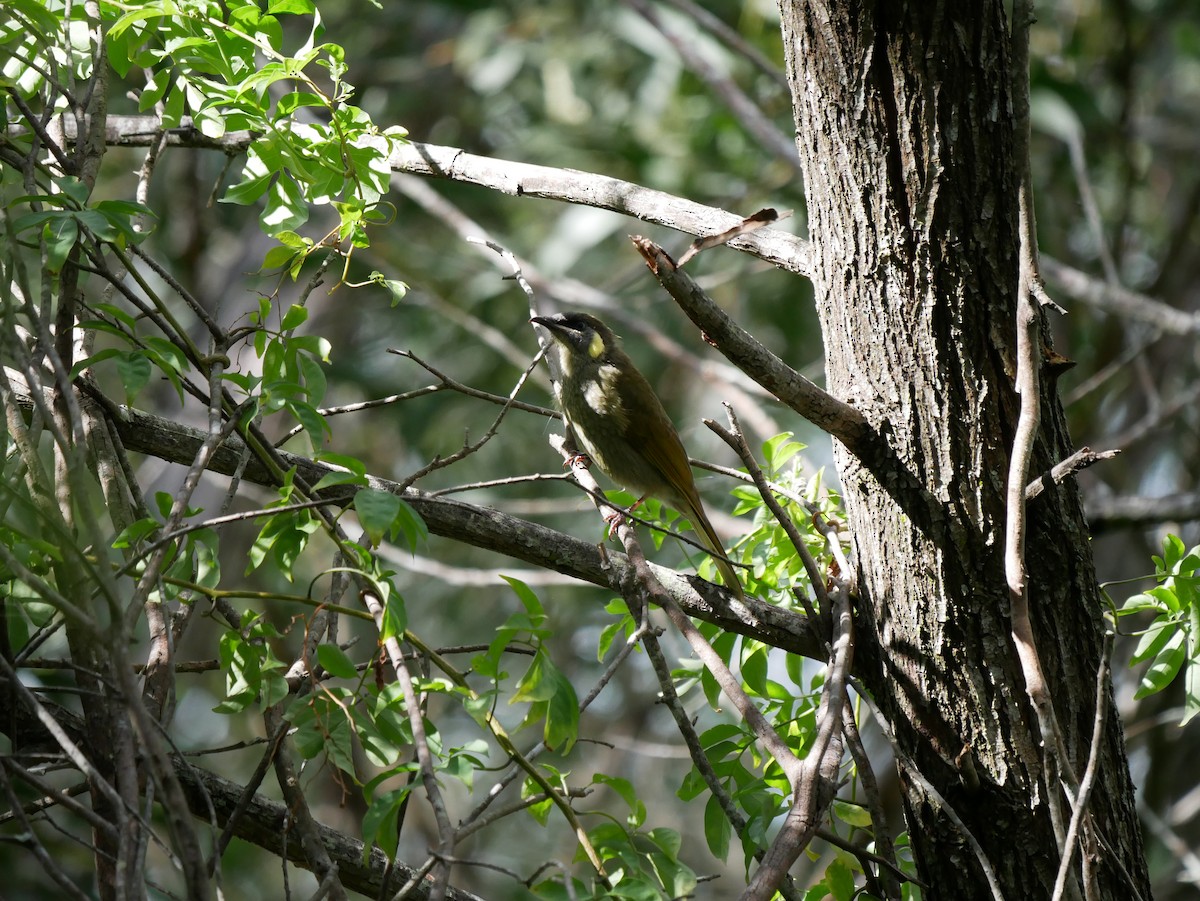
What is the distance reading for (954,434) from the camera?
7.90ft

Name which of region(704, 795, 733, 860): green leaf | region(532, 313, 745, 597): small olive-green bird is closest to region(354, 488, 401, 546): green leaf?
region(704, 795, 733, 860): green leaf

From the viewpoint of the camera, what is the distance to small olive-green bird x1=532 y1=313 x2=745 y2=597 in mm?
5031

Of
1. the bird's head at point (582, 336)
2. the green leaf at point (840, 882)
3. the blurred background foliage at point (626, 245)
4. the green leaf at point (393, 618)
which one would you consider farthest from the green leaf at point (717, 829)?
the blurred background foliage at point (626, 245)

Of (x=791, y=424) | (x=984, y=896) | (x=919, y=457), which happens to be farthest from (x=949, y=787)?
(x=791, y=424)

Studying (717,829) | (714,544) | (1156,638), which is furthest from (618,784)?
(714,544)

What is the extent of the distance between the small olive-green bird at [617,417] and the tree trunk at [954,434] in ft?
8.20

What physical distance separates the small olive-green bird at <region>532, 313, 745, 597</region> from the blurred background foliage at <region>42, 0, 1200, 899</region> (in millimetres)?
1025

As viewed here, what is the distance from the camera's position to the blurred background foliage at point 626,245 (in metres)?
7.75

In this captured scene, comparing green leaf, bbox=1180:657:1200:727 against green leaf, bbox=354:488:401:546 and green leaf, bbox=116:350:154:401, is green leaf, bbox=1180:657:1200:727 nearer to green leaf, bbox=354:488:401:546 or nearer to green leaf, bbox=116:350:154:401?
green leaf, bbox=354:488:401:546

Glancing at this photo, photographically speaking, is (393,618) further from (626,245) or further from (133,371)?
(626,245)

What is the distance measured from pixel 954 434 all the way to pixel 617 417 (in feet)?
9.35

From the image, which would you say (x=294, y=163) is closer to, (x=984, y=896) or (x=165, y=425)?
(x=165, y=425)

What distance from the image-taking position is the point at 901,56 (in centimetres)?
232

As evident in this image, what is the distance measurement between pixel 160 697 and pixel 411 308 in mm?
8562
